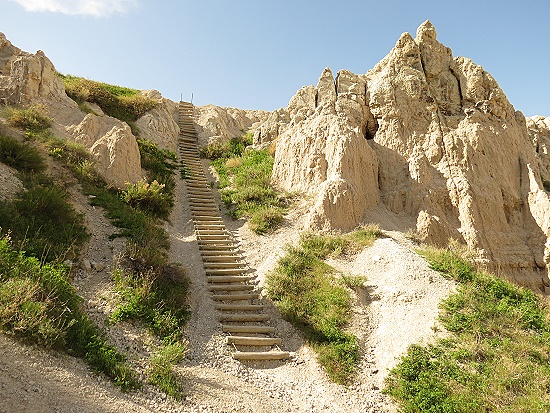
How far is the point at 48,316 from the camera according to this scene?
6.12 meters

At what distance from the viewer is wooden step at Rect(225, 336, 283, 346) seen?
859 cm

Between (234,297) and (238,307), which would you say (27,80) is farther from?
(238,307)

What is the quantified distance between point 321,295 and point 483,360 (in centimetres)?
405

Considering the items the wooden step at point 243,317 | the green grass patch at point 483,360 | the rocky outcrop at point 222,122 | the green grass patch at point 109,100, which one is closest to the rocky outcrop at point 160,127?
the green grass patch at point 109,100

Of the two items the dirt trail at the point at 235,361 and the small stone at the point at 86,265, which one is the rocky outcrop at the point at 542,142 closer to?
the dirt trail at the point at 235,361

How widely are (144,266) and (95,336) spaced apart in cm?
312

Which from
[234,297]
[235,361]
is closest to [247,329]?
[235,361]

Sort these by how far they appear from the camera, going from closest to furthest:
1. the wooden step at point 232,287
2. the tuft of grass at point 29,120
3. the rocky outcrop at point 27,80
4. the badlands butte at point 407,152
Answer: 1. the wooden step at point 232,287
2. the badlands butte at point 407,152
3. the tuft of grass at point 29,120
4. the rocky outcrop at point 27,80

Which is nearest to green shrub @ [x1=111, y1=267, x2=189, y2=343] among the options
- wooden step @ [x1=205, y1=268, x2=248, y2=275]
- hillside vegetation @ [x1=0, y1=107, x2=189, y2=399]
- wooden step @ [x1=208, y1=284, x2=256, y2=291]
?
hillside vegetation @ [x1=0, y1=107, x2=189, y2=399]

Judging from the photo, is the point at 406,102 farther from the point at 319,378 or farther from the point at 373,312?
the point at 319,378

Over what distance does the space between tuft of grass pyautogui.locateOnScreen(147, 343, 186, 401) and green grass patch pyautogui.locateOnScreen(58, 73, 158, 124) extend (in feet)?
59.3

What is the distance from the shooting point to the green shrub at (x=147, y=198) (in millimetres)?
14023

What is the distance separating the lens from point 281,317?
977cm

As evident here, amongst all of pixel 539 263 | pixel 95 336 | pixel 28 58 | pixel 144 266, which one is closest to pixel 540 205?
pixel 539 263
